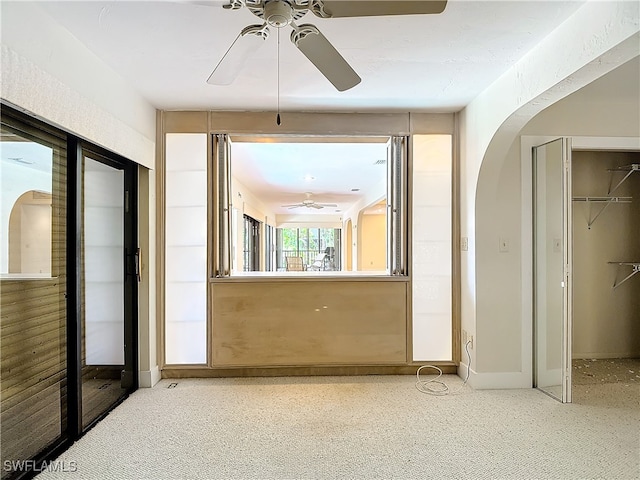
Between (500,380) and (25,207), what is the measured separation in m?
3.57

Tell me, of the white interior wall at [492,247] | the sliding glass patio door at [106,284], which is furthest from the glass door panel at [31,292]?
the white interior wall at [492,247]

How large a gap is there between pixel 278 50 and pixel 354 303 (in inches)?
87.8

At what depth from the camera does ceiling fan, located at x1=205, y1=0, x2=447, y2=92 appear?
1.49 metres

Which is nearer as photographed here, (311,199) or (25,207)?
(25,207)

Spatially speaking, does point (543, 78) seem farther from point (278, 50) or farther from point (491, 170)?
point (278, 50)

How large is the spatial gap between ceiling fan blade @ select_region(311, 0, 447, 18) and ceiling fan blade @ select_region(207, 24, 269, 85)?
0.88ft

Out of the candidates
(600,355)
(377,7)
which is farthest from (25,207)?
(600,355)

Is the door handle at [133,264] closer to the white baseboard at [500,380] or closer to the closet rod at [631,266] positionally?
the white baseboard at [500,380]

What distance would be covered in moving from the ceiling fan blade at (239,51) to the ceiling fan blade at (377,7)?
27 centimetres

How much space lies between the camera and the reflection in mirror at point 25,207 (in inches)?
78.1

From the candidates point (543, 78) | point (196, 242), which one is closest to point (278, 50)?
point (543, 78)

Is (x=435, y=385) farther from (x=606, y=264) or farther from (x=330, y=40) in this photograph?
(x=330, y=40)

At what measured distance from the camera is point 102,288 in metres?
2.94

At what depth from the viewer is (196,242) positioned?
11.8ft
